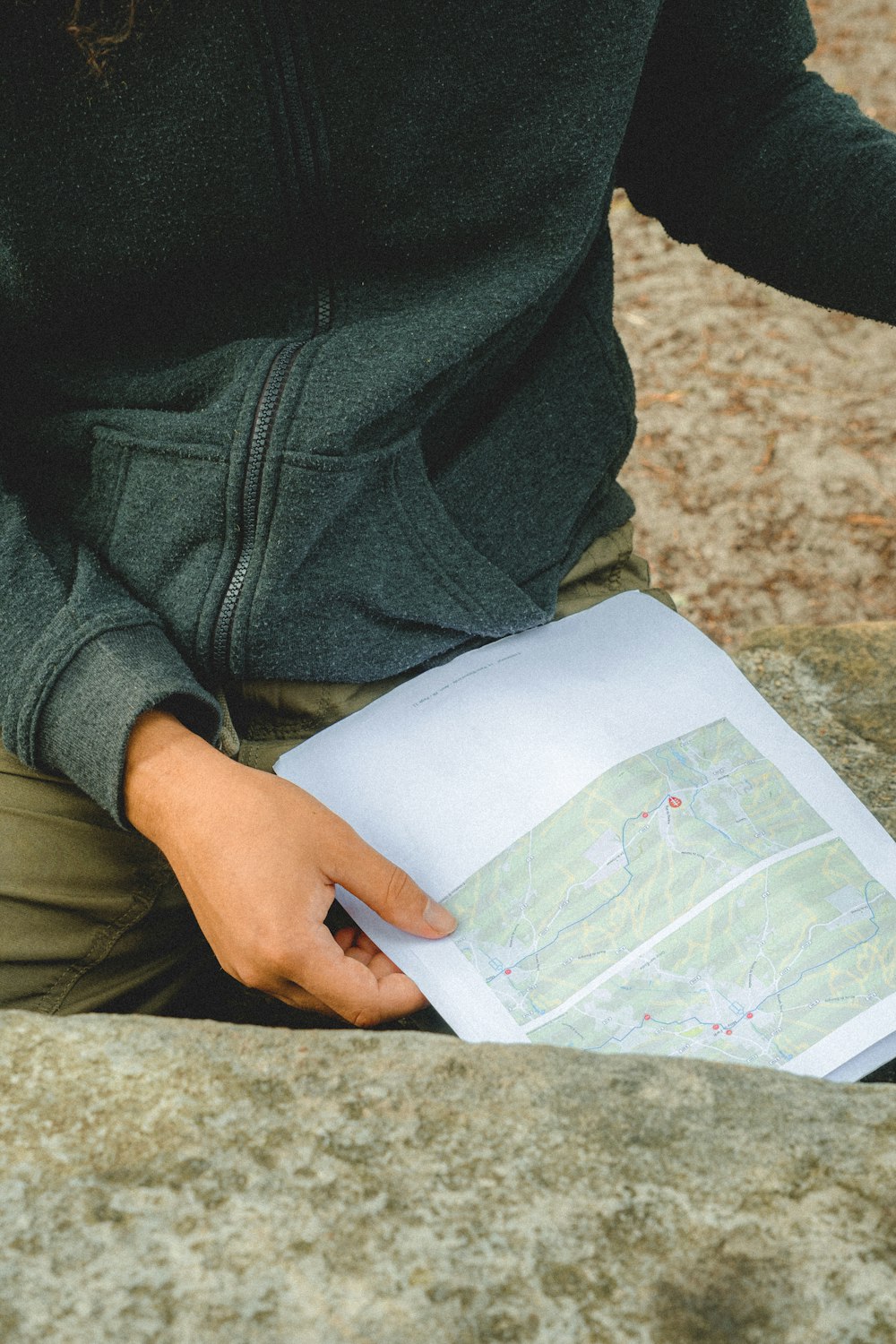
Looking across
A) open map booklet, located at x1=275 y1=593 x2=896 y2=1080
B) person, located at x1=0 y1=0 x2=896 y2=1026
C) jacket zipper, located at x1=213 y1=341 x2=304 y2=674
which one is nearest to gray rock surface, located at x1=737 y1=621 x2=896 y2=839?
open map booklet, located at x1=275 y1=593 x2=896 y2=1080

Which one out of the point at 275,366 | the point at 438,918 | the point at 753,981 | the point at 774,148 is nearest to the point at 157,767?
the point at 438,918

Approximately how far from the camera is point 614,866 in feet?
2.95

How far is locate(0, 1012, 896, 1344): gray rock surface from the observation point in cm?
53

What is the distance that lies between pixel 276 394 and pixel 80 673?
30 cm

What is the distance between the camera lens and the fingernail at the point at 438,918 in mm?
863

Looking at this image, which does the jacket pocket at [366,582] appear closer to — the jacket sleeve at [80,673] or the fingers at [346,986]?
the jacket sleeve at [80,673]

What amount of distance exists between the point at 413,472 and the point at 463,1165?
24.8 inches

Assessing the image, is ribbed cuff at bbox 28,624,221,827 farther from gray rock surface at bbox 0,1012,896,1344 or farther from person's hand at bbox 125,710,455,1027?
gray rock surface at bbox 0,1012,896,1344

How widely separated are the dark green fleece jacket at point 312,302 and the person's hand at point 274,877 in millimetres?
59

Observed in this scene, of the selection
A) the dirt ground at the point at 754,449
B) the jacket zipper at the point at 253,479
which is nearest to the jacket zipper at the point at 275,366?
the jacket zipper at the point at 253,479

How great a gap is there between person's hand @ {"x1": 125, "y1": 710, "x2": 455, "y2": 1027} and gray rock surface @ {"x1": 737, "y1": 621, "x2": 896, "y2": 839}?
0.64 metres

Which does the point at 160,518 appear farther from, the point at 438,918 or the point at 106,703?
the point at 438,918

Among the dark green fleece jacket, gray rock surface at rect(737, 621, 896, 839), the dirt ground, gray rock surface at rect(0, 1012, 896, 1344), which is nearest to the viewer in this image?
gray rock surface at rect(0, 1012, 896, 1344)

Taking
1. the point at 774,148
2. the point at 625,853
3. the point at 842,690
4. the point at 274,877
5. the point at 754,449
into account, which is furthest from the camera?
the point at 754,449
